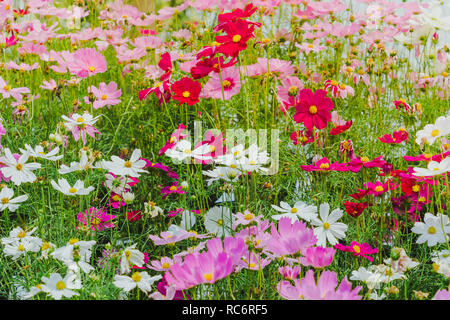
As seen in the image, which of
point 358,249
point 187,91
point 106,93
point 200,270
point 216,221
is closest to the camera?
point 200,270

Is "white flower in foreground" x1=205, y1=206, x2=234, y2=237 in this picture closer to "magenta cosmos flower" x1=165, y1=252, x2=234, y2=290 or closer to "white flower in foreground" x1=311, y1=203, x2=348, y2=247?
"white flower in foreground" x1=311, y1=203, x2=348, y2=247

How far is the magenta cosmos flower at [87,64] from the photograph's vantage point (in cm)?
128

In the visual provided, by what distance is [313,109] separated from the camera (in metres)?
0.98

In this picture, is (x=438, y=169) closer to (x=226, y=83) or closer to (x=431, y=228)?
(x=431, y=228)

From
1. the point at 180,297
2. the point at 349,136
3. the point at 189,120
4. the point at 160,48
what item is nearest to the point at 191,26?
the point at 160,48

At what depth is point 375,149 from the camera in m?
1.31

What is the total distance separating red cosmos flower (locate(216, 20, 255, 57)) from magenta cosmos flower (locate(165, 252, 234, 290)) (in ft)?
1.51

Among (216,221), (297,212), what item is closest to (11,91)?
(216,221)

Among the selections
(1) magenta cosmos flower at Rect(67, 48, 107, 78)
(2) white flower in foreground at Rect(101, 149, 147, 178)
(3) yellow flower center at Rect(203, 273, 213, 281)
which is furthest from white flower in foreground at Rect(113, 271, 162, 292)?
(1) magenta cosmos flower at Rect(67, 48, 107, 78)

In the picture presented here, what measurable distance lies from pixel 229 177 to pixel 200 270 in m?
0.27

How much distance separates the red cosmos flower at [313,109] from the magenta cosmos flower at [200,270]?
428 mm

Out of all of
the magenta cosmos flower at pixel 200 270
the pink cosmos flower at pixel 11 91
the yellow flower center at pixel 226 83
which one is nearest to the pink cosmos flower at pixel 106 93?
the pink cosmos flower at pixel 11 91

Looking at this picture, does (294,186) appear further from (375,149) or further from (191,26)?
(191,26)
